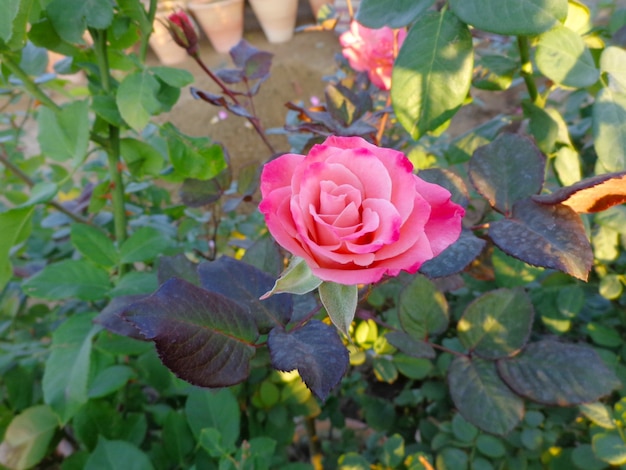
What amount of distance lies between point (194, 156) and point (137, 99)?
84mm

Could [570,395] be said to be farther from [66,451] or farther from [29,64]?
[29,64]

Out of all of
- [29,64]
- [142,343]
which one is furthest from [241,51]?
[142,343]

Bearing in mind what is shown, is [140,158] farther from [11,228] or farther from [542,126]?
[542,126]

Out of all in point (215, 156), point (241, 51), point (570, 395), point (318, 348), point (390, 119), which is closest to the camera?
point (318, 348)

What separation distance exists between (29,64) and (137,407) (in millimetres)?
495

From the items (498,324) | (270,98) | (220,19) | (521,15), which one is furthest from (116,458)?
(220,19)

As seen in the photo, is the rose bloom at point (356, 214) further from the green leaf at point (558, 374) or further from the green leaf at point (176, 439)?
the green leaf at point (176, 439)

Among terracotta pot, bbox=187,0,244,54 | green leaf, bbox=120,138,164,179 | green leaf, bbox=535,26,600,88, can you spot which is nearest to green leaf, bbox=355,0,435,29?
green leaf, bbox=535,26,600,88

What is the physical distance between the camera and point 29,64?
0.67 metres

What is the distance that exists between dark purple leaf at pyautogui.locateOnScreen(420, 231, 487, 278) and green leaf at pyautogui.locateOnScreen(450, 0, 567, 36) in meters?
0.17

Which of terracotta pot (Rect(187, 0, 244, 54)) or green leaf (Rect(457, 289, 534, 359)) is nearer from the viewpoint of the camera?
green leaf (Rect(457, 289, 534, 359))

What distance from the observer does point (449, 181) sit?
39 cm

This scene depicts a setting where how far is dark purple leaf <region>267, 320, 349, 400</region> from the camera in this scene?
0.93 feet

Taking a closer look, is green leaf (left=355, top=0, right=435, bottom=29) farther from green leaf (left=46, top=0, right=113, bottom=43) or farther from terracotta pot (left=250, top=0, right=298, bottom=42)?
terracotta pot (left=250, top=0, right=298, bottom=42)
